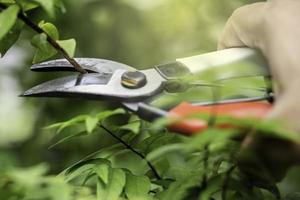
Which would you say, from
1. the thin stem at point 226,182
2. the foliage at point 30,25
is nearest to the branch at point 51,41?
the foliage at point 30,25

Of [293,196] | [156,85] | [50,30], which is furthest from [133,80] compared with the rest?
[293,196]

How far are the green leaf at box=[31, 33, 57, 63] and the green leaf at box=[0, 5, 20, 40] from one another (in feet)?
0.30

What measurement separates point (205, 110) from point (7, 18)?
232 mm

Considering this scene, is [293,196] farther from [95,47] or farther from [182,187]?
[95,47]

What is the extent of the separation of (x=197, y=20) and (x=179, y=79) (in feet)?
5.13

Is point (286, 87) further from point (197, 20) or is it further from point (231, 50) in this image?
point (197, 20)

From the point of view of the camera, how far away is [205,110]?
2.47 feet

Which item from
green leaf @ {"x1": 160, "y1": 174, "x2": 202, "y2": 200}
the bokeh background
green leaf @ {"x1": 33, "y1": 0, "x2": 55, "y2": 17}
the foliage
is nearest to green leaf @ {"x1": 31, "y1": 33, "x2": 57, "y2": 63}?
the foliage

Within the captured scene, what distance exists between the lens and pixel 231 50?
3.14 feet

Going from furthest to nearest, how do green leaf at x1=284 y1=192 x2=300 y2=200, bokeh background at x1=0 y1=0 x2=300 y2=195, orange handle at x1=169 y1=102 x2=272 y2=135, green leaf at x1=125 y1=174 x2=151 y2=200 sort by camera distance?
bokeh background at x1=0 y1=0 x2=300 y2=195
green leaf at x1=284 y1=192 x2=300 y2=200
green leaf at x1=125 y1=174 x2=151 y2=200
orange handle at x1=169 y1=102 x2=272 y2=135

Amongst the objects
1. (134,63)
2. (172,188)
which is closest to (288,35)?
(172,188)

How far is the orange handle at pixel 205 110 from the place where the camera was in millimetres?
766

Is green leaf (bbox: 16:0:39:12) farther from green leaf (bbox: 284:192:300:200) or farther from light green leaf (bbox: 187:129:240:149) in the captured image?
green leaf (bbox: 284:192:300:200)

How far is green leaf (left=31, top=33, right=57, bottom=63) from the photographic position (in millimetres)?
920
